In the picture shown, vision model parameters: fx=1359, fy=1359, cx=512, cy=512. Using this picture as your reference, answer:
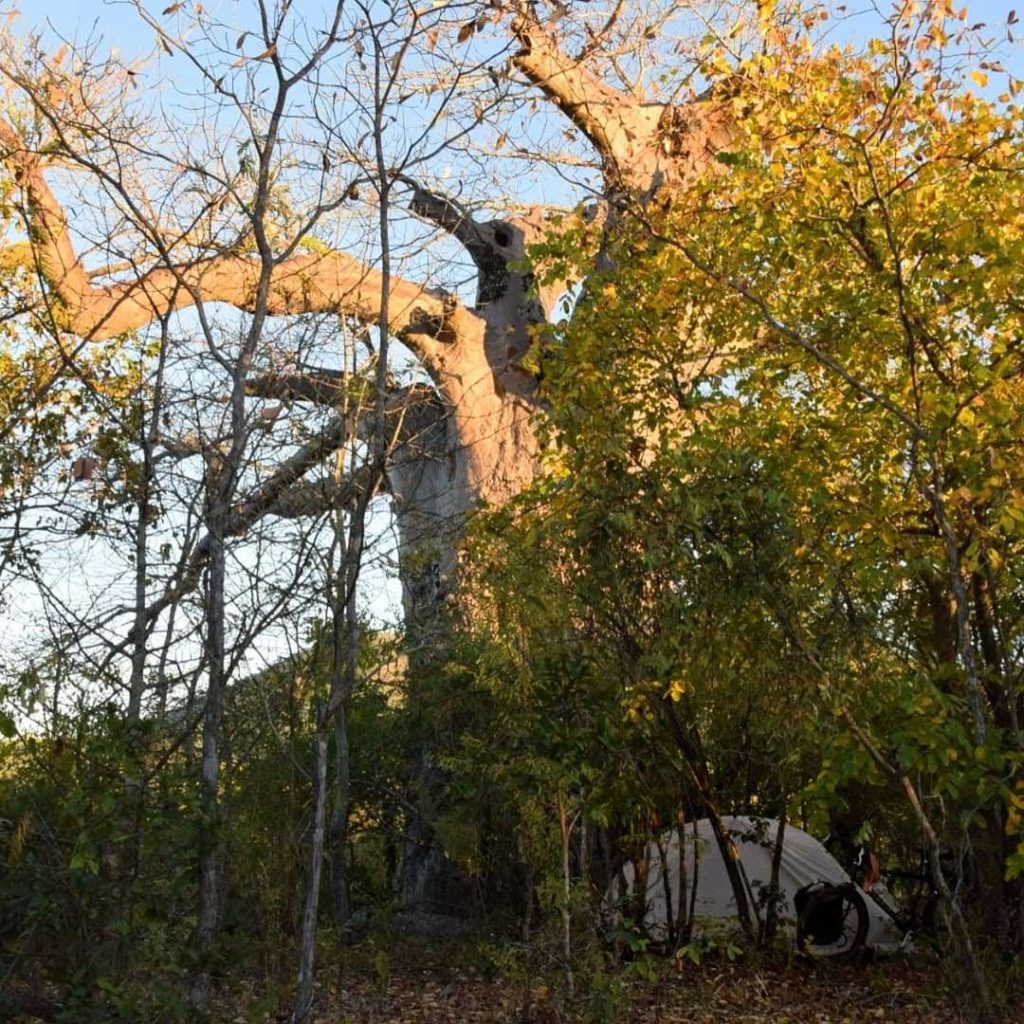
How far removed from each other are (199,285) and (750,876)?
612 centimetres

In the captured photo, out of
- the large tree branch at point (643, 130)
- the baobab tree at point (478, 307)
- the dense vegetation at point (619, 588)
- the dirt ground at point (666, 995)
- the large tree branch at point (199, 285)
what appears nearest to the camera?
the dense vegetation at point (619, 588)

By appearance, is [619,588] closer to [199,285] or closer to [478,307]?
[199,285]

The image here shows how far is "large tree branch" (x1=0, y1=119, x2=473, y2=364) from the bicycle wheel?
14.8 feet

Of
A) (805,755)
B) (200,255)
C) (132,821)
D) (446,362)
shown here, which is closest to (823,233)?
(200,255)

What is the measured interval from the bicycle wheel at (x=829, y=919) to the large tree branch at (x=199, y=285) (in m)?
4.50

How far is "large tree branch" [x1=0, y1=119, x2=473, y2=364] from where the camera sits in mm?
6145

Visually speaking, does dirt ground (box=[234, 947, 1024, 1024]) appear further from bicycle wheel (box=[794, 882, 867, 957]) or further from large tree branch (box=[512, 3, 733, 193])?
large tree branch (box=[512, 3, 733, 193])

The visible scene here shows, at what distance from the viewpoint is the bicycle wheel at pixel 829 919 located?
8945mm

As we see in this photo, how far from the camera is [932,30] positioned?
6363 millimetres

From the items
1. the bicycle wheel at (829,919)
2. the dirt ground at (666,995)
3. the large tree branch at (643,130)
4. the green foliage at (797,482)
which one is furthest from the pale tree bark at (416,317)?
the bicycle wheel at (829,919)

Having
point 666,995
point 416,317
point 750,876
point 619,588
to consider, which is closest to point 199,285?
point 619,588

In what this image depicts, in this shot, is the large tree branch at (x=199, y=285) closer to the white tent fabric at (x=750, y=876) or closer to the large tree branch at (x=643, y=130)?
the large tree branch at (x=643, y=130)

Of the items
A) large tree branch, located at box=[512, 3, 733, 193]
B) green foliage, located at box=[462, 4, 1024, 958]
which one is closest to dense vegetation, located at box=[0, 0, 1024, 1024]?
green foliage, located at box=[462, 4, 1024, 958]

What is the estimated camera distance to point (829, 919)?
9.27 meters
